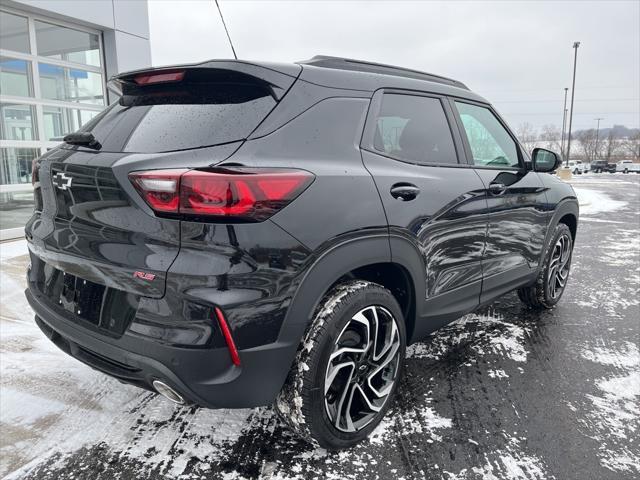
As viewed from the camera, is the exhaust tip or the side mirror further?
the side mirror

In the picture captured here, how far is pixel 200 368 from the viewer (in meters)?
1.77

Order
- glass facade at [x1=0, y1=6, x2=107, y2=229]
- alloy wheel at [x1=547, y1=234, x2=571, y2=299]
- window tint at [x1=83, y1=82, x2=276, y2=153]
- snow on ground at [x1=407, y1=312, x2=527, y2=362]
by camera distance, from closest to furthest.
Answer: window tint at [x1=83, y1=82, x2=276, y2=153]
snow on ground at [x1=407, y1=312, x2=527, y2=362]
alloy wheel at [x1=547, y1=234, x2=571, y2=299]
glass facade at [x1=0, y1=6, x2=107, y2=229]

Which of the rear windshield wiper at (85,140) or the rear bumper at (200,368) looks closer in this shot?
the rear bumper at (200,368)

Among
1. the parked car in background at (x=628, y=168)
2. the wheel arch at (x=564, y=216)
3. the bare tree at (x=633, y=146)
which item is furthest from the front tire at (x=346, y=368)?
the bare tree at (x=633, y=146)

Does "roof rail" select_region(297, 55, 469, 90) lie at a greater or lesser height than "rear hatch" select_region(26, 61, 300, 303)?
greater

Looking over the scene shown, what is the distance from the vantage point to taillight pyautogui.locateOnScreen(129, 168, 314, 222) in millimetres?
1754

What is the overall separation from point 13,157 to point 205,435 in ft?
22.7

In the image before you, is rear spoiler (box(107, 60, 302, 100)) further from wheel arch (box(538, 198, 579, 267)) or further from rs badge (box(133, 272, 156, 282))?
wheel arch (box(538, 198, 579, 267))

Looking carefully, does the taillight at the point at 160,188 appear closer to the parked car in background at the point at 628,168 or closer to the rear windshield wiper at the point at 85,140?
the rear windshield wiper at the point at 85,140

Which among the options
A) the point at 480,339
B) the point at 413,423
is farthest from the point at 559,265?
the point at 413,423

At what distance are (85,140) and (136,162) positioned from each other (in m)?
0.58

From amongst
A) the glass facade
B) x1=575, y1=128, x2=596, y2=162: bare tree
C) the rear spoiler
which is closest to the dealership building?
the glass facade

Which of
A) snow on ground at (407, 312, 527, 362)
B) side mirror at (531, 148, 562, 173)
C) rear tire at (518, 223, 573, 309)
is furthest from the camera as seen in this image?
rear tire at (518, 223, 573, 309)

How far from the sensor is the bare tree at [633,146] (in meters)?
Answer: 86.4
